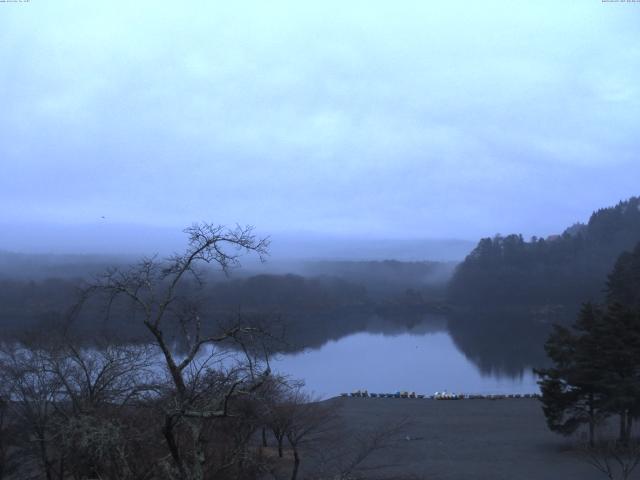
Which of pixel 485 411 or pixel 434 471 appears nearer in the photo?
pixel 434 471

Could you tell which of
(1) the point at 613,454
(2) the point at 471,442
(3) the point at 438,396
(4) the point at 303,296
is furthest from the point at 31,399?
(4) the point at 303,296

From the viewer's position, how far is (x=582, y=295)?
56.7 m

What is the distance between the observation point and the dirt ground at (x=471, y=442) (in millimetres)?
10073

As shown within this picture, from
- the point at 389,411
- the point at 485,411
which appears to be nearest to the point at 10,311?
the point at 389,411

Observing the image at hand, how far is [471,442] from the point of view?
12703mm

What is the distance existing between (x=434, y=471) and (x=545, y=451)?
96.1 inches

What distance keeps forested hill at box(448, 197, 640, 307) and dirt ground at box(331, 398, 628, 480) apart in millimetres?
45286

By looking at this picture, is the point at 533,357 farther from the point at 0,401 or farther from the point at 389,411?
the point at 0,401

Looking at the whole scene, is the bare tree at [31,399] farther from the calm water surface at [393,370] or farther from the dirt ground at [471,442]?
the calm water surface at [393,370]

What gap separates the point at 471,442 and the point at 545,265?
57875 millimetres

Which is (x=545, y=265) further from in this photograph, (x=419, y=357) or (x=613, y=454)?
(x=613, y=454)

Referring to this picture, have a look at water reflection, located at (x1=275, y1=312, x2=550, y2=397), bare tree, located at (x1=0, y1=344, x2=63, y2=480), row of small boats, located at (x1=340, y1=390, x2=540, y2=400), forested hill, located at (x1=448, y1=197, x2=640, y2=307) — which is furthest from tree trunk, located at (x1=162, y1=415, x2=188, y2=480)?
forested hill, located at (x1=448, y1=197, x2=640, y2=307)

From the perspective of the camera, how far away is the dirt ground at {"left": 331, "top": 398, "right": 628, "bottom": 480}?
10.1 metres

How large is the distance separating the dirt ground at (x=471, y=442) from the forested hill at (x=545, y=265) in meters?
45.3
